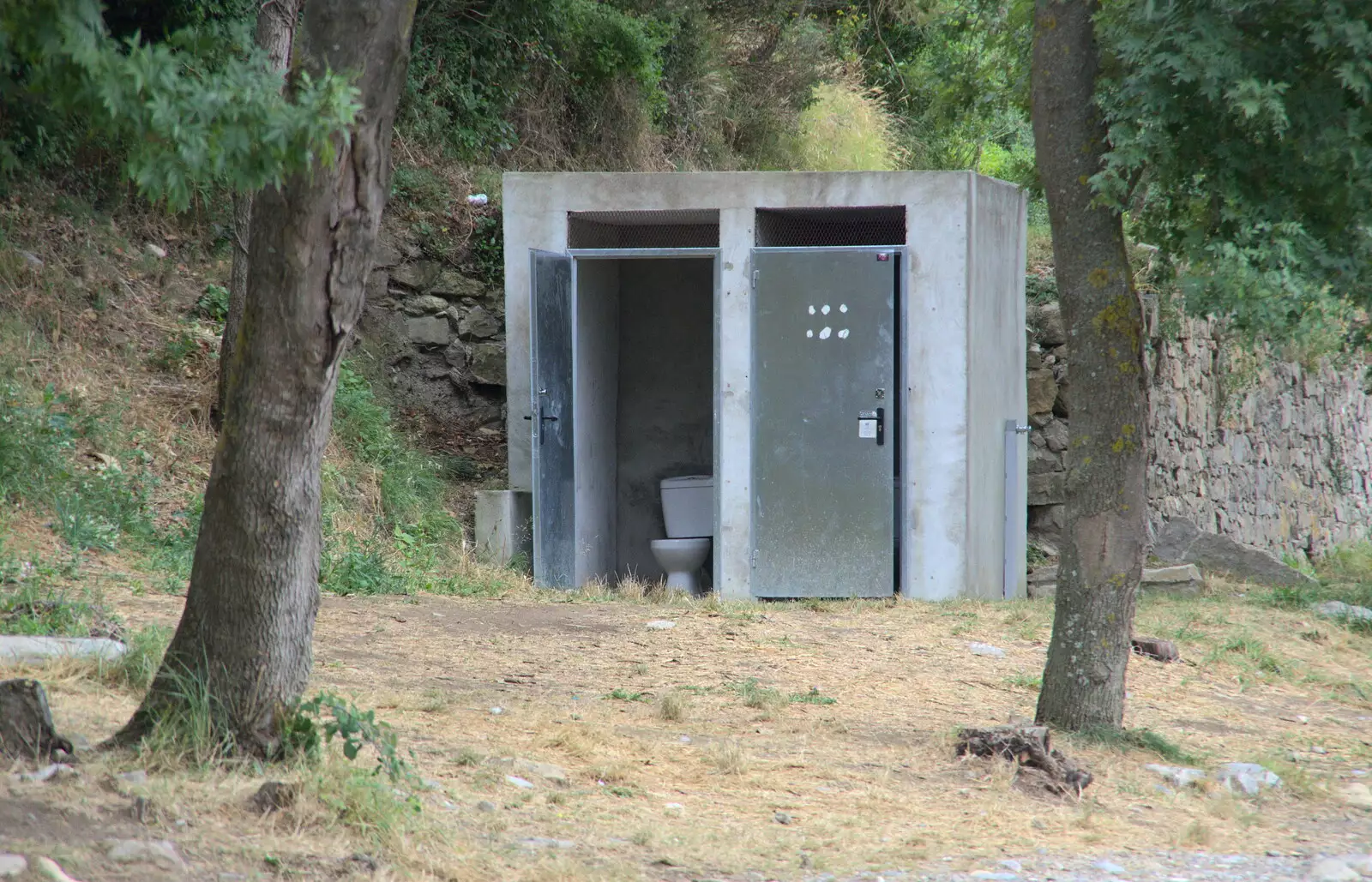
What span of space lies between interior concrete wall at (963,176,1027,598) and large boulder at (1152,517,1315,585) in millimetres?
1576

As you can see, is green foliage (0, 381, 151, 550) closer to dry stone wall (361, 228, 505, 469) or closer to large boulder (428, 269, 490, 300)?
dry stone wall (361, 228, 505, 469)

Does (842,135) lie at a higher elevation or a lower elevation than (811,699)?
higher

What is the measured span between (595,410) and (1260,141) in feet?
20.1

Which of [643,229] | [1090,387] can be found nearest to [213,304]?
[643,229]

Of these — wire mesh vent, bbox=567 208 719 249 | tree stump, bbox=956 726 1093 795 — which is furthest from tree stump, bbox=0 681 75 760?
wire mesh vent, bbox=567 208 719 249

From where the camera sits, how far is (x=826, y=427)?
8.52m

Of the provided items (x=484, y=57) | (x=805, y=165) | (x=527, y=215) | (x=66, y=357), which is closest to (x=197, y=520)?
(x=66, y=357)

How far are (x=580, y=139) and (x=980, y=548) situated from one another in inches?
258

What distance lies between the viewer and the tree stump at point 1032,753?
14.1 feet

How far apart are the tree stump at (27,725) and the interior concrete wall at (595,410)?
5583mm

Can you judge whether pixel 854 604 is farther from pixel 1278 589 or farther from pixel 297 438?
pixel 297 438

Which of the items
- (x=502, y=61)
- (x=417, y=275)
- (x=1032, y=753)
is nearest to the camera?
(x=1032, y=753)

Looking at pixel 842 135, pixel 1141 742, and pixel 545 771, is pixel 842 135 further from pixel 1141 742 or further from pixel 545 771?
pixel 545 771

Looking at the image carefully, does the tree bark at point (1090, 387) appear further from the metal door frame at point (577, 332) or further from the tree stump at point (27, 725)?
the metal door frame at point (577, 332)
